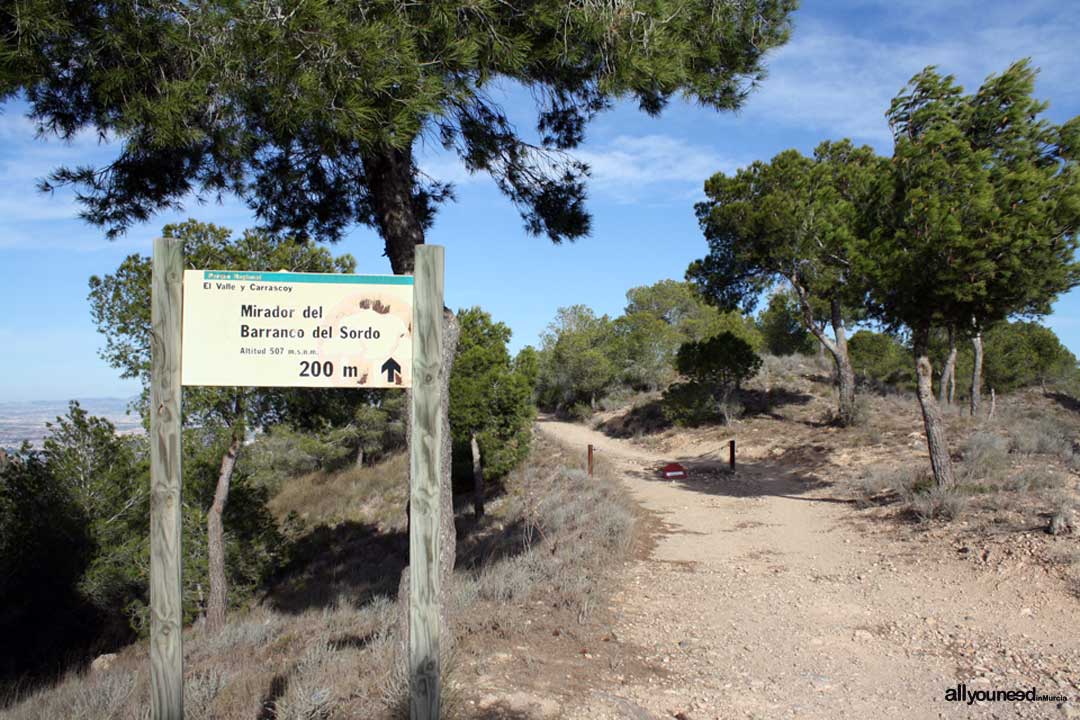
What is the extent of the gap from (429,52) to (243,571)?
1282 cm

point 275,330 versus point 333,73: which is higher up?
point 333,73

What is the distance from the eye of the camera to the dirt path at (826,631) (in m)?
4.29

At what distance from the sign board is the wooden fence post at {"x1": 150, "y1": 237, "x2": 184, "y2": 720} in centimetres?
7

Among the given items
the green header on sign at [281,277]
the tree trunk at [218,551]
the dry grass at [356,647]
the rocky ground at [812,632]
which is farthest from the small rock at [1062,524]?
the tree trunk at [218,551]

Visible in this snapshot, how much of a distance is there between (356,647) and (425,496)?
2586mm

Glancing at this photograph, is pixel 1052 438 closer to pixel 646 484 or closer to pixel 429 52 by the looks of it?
pixel 646 484

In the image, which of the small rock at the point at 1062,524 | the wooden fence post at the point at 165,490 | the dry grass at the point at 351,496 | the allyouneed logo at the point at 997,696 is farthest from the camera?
the dry grass at the point at 351,496

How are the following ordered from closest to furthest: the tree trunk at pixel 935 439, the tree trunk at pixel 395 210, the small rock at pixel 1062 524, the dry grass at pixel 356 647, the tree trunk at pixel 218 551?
the dry grass at pixel 356 647 → the tree trunk at pixel 395 210 → the small rock at pixel 1062 524 → the tree trunk at pixel 935 439 → the tree trunk at pixel 218 551

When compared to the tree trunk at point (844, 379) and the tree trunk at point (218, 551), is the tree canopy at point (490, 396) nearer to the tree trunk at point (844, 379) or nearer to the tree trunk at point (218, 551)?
the tree trunk at point (218, 551)

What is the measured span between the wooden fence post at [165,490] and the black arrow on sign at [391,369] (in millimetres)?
898

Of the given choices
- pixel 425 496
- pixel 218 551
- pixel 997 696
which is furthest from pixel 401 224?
pixel 218 551

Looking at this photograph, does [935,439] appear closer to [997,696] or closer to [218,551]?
[997,696]

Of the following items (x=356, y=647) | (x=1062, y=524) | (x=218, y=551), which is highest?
(x=1062, y=524)

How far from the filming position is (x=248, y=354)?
119 inches
